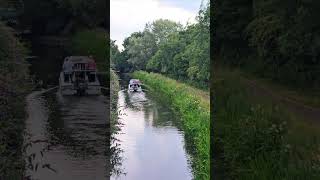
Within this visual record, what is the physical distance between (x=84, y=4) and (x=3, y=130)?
4.48 ft

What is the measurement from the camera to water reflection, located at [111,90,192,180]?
4824 mm

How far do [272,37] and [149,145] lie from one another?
1.59m

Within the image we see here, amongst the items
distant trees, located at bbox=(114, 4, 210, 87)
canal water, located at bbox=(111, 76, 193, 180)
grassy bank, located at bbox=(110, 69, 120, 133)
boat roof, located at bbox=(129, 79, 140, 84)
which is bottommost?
canal water, located at bbox=(111, 76, 193, 180)

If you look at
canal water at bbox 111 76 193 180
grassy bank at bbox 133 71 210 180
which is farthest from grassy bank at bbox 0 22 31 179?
grassy bank at bbox 133 71 210 180

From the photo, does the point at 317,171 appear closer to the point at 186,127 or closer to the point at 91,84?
the point at 186,127

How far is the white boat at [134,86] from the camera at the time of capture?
5.22m

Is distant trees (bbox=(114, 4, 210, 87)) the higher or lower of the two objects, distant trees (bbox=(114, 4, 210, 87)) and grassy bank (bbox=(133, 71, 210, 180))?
the higher

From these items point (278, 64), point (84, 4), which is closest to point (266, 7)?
point (278, 64)

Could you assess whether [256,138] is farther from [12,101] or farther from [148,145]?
[12,101]

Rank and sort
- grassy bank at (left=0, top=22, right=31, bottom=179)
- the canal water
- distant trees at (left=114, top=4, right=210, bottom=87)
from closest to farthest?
grassy bank at (left=0, top=22, right=31, bottom=179)
the canal water
distant trees at (left=114, top=4, right=210, bottom=87)

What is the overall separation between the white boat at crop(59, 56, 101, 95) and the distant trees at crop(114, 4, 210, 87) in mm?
603

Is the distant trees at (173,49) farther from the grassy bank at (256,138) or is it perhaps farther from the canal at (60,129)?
the canal at (60,129)

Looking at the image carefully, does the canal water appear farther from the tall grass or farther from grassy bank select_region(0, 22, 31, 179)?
grassy bank select_region(0, 22, 31, 179)

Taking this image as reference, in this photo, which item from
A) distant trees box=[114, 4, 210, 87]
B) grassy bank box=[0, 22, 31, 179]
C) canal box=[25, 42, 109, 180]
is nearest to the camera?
grassy bank box=[0, 22, 31, 179]
